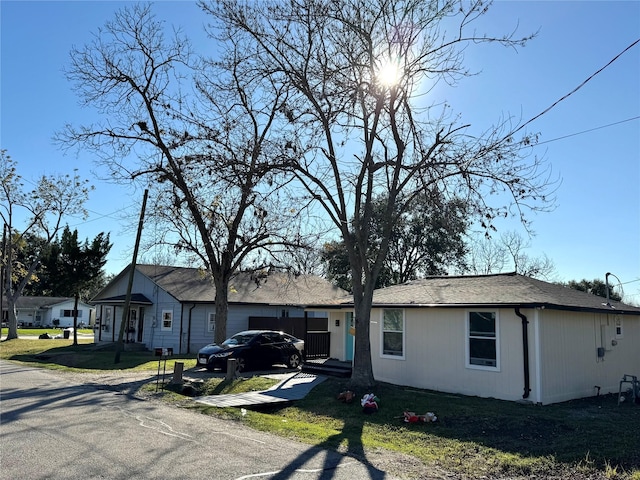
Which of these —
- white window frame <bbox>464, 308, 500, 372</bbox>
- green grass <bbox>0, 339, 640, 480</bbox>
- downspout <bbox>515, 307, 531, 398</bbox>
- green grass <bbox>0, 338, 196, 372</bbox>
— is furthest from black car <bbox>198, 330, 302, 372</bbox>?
downspout <bbox>515, 307, 531, 398</bbox>

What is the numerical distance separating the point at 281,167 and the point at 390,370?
23.5 ft

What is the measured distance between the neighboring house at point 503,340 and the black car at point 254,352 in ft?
13.6

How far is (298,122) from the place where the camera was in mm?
15141

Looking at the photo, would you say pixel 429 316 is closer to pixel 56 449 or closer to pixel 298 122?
pixel 298 122

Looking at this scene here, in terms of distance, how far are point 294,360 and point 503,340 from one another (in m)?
8.74

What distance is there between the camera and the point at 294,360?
19516mm

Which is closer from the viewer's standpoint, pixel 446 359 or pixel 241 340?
pixel 446 359

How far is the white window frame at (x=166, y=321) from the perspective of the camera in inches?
1121

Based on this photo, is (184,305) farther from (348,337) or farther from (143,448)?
(143,448)

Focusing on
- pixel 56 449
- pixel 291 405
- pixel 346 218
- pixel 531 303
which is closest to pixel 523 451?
pixel 531 303

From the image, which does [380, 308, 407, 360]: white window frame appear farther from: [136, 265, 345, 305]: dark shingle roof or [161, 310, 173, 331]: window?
[161, 310, 173, 331]: window

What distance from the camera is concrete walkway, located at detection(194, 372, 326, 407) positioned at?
12.0 m

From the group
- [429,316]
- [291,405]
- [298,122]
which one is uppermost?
[298,122]

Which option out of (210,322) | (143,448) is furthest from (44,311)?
(143,448)
